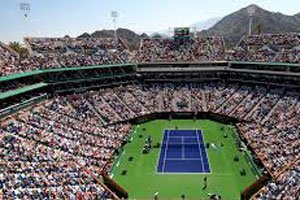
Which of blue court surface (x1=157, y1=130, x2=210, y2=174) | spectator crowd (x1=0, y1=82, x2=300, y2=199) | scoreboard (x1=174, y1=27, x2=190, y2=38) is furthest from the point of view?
scoreboard (x1=174, y1=27, x2=190, y2=38)

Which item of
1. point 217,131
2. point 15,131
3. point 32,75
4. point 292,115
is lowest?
point 217,131

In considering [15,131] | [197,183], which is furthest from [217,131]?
[15,131]

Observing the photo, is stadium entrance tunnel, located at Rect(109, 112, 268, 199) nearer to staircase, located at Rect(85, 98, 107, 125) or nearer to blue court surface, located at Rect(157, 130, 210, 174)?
blue court surface, located at Rect(157, 130, 210, 174)

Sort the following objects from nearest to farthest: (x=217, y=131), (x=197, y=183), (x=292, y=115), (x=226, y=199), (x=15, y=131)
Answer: (x=226, y=199)
(x=197, y=183)
(x=15, y=131)
(x=292, y=115)
(x=217, y=131)

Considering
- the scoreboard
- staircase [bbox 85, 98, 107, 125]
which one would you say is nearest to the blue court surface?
staircase [bbox 85, 98, 107, 125]

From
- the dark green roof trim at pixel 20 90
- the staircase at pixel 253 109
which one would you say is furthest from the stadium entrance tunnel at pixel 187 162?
the dark green roof trim at pixel 20 90

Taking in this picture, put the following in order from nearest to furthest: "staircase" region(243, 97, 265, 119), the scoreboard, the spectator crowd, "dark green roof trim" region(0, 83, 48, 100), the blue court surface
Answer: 1. the spectator crowd
2. the blue court surface
3. "dark green roof trim" region(0, 83, 48, 100)
4. "staircase" region(243, 97, 265, 119)
5. the scoreboard

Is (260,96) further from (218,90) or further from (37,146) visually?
(37,146)

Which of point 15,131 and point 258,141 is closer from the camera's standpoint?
point 15,131
